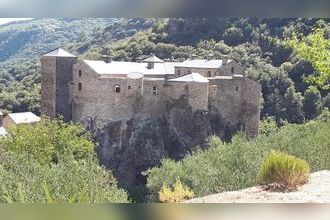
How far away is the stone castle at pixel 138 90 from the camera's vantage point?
70.3 ft

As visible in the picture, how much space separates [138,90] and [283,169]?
760 inches

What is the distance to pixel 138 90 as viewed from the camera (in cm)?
2150

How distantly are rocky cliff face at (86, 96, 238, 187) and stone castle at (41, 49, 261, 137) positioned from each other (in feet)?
0.94

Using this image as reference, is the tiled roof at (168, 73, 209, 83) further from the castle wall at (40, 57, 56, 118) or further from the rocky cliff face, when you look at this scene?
the castle wall at (40, 57, 56, 118)

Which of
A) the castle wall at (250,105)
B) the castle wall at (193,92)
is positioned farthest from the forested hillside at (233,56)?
the castle wall at (193,92)

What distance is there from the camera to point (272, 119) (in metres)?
25.2

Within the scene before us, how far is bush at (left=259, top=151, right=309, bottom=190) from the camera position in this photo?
221cm

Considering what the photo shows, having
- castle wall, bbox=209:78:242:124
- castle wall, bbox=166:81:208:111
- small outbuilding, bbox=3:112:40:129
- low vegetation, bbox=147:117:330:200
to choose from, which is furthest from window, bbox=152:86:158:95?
low vegetation, bbox=147:117:330:200

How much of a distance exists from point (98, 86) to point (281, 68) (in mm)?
9528

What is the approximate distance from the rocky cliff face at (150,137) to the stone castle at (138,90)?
0.29m

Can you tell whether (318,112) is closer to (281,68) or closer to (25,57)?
(281,68)

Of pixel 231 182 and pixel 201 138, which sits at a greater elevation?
pixel 231 182

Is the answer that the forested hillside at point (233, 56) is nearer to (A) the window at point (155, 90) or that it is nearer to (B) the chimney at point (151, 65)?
(B) the chimney at point (151, 65)
